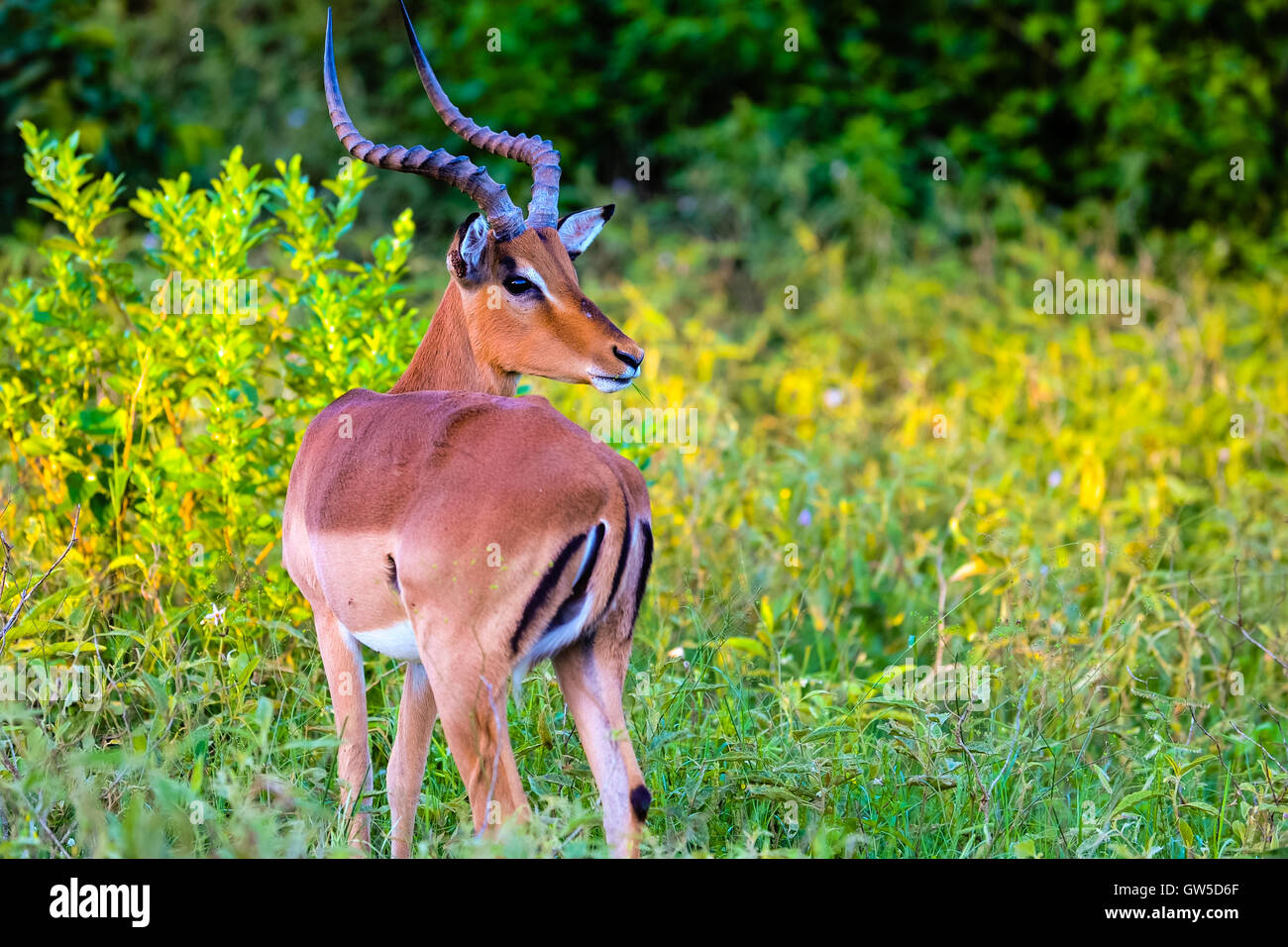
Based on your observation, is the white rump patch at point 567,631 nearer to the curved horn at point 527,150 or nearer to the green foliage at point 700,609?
the green foliage at point 700,609

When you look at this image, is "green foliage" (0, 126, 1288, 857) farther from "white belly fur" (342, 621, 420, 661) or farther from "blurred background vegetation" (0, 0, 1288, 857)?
"white belly fur" (342, 621, 420, 661)

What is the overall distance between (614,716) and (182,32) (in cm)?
864

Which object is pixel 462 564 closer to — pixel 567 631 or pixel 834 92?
pixel 567 631

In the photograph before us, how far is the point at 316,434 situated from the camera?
131 inches

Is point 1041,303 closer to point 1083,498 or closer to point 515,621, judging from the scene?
point 1083,498

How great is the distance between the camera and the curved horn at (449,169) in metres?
3.55

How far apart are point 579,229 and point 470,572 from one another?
1484 mm

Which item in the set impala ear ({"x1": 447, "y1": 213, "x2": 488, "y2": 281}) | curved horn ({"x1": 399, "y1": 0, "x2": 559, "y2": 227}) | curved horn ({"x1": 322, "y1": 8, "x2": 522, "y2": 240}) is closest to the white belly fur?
impala ear ({"x1": 447, "y1": 213, "x2": 488, "y2": 281})

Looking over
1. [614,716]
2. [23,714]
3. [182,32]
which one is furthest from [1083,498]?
[182,32]

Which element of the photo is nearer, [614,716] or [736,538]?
[614,716]

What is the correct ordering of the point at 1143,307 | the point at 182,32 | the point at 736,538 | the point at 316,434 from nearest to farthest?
the point at 316,434, the point at 736,538, the point at 1143,307, the point at 182,32

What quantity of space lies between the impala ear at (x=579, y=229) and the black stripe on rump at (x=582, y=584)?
1.32m

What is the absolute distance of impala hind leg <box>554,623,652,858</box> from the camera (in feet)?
9.24

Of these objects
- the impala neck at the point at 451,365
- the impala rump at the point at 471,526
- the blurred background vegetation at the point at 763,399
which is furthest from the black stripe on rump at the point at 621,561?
the impala neck at the point at 451,365
